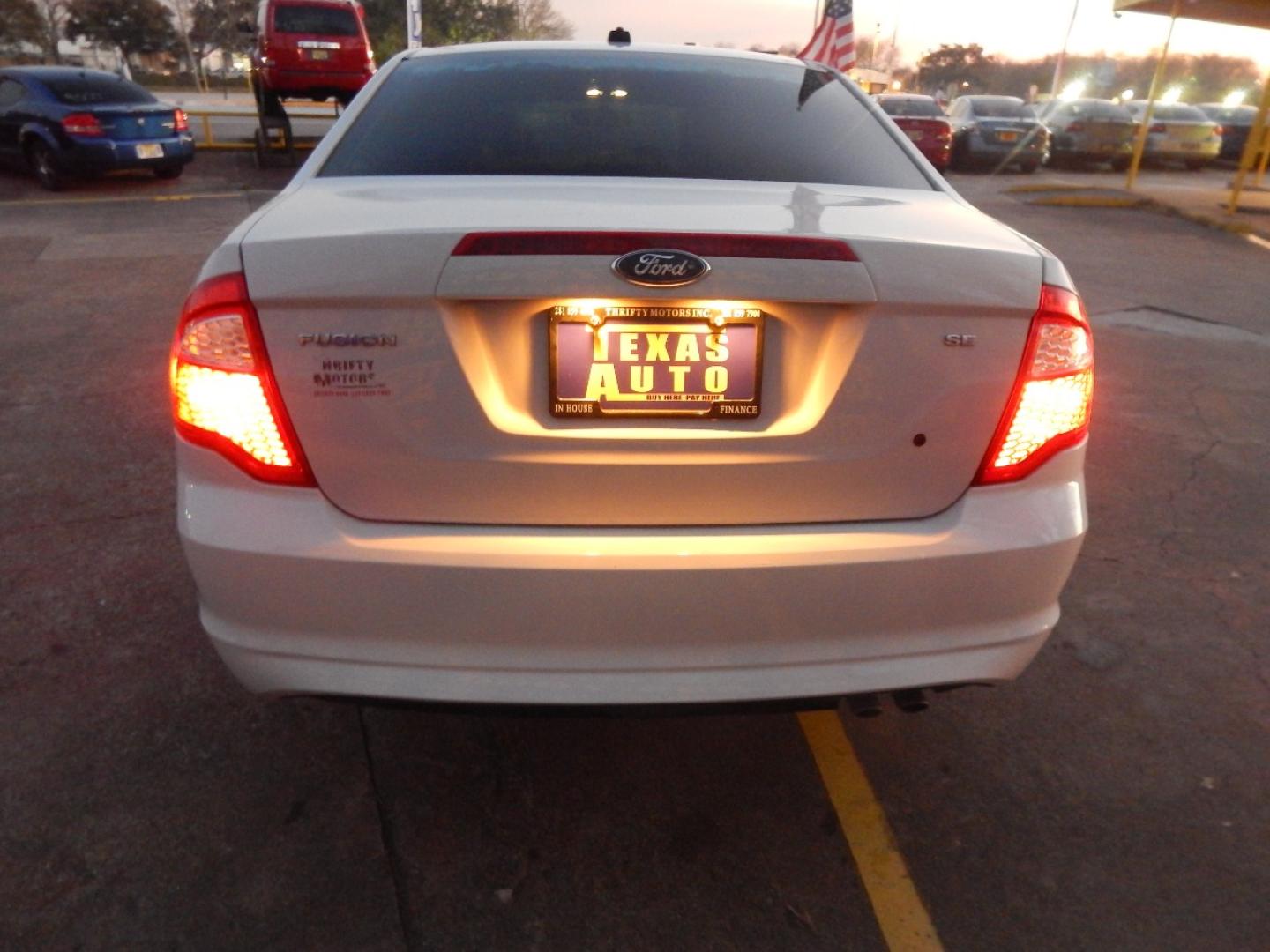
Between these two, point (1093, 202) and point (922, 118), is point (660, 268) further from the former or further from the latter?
point (922, 118)

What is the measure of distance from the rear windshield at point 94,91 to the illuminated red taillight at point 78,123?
27cm

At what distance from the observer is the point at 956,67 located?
91.1 metres

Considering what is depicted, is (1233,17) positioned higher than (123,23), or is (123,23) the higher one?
(1233,17)

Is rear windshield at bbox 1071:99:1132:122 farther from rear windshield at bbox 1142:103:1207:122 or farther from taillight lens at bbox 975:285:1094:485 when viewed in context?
taillight lens at bbox 975:285:1094:485

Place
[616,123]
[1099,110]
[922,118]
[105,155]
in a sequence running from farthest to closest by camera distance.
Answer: [1099,110], [922,118], [105,155], [616,123]

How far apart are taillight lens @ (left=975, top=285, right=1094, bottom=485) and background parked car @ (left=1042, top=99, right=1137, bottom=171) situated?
23162 millimetres

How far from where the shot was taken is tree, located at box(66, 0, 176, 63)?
5438 centimetres

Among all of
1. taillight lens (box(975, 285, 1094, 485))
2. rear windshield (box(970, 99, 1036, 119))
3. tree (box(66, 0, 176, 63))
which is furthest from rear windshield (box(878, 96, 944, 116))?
tree (box(66, 0, 176, 63))

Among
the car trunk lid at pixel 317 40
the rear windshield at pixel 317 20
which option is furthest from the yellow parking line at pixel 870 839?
the rear windshield at pixel 317 20

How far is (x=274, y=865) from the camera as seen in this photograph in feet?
7.51

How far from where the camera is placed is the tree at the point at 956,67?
90188 mm

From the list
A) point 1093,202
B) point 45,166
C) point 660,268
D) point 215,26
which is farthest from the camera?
point 215,26

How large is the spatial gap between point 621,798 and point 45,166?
1471cm

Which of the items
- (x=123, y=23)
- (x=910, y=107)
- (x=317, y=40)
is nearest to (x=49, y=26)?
(x=123, y=23)
